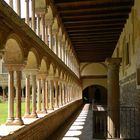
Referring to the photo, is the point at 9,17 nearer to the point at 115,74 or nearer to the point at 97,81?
the point at 115,74

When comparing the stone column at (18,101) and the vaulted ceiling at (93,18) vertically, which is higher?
the vaulted ceiling at (93,18)

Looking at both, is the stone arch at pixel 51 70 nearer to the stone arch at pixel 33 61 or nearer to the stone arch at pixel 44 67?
the stone arch at pixel 44 67

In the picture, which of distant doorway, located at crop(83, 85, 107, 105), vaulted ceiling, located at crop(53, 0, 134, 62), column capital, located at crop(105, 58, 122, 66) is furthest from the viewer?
distant doorway, located at crop(83, 85, 107, 105)

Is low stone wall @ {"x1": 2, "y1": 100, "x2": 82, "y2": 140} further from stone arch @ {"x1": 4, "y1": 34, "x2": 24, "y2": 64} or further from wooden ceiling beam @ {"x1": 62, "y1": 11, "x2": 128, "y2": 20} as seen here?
wooden ceiling beam @ {"x1": 62, "y1": 11, "x2": 128, "y2": 20}

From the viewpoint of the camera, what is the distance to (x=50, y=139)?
9148mm

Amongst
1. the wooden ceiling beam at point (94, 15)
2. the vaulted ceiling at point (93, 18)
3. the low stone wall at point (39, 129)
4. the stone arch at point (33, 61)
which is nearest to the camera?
the low stone wall at point (39, 129)

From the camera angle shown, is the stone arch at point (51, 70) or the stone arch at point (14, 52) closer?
the stone arch at point (14, 52)

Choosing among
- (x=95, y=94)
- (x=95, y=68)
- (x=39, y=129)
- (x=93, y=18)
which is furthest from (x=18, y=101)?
(x=95, y=94)

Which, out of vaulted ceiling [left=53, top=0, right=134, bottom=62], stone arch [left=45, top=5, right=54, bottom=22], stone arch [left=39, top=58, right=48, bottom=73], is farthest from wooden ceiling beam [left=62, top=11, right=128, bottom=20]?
stone arch [left=39, top=58, right=48, bottom=73]

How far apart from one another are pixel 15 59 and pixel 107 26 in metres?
9.23

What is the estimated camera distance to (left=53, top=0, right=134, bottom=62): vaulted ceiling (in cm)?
1199

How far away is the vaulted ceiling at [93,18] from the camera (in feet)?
39.3

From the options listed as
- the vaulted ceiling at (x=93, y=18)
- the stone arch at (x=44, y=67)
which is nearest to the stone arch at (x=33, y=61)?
the stone arch at (x=44, y=67)

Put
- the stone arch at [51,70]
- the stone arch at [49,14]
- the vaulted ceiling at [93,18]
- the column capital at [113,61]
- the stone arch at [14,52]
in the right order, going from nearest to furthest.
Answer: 1. the stone arch at [14,52]
2. the column capital at [113,61]
3. the stone arch at [49,14]
4. the vaulted ceiling at [93,18]
5. the stone arch at [51,70]
